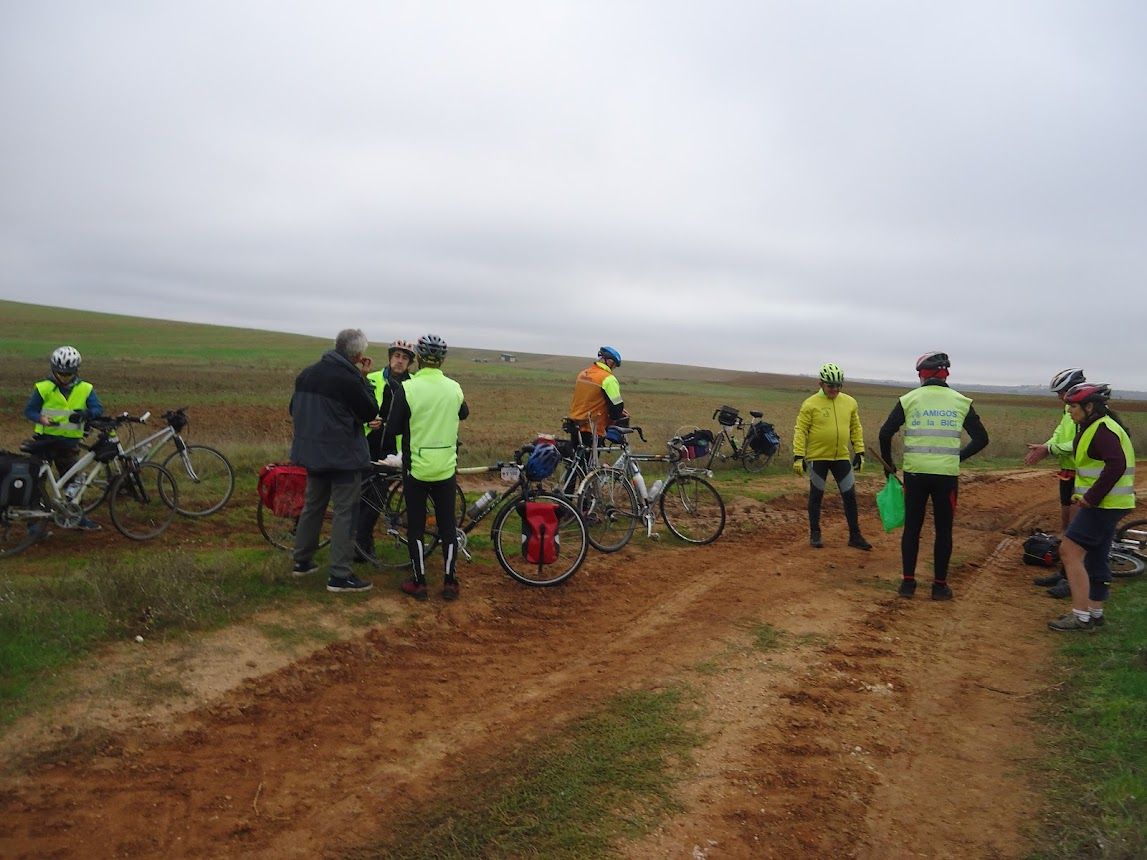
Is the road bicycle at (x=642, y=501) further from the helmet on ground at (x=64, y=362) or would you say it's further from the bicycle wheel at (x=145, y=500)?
the helmet on ground at (x=64, y=362)

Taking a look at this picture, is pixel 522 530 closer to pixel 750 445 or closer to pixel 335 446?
pixel 335 446

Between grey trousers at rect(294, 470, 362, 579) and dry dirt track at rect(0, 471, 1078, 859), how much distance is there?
46cm

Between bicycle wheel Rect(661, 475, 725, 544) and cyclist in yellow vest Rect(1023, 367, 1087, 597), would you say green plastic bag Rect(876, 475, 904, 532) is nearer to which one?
cyclist in yellow vest Rect(1023, 367, 1087, 597)

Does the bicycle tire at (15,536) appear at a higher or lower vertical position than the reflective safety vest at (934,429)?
lower

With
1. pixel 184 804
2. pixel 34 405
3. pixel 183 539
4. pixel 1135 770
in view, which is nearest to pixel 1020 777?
pixel 1135 770

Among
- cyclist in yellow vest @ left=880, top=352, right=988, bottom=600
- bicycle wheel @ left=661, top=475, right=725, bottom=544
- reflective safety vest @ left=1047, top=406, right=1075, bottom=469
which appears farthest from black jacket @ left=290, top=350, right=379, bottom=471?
reflective safety vest @ left=1047, top=406, right=1075, bottom=469

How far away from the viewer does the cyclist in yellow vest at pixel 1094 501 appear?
560 centimetres

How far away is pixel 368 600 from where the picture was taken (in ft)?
19.9

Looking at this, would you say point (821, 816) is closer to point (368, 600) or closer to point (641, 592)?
point (641, 592)

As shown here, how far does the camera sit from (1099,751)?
3852 millimetres

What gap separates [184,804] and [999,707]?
174 inches

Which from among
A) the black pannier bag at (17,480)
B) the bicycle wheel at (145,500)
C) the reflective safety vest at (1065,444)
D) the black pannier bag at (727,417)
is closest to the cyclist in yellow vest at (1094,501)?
the reflective safety vest at (1065,444)

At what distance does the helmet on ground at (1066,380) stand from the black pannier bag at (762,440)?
339 inches

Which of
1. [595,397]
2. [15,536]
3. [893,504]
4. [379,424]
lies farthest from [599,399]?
[15,536]
